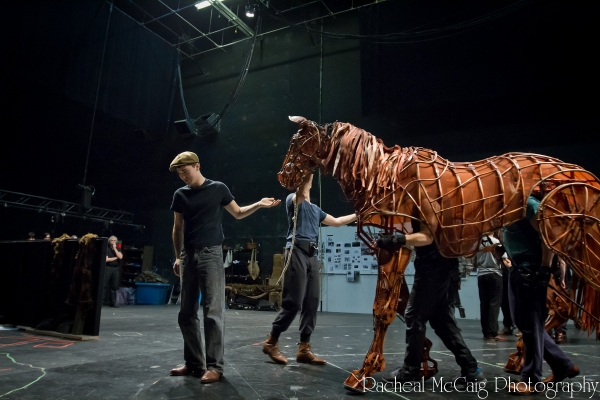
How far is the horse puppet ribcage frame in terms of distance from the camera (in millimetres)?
2729

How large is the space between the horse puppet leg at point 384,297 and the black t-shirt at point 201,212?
50.7 inches

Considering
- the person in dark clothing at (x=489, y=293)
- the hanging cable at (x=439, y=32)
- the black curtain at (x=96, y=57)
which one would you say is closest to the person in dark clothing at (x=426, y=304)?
the person in dark clothing at (x=489, y=293)

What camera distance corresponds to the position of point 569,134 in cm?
812

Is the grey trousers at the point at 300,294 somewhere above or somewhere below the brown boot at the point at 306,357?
above

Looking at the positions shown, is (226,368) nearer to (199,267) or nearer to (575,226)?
(199,267)

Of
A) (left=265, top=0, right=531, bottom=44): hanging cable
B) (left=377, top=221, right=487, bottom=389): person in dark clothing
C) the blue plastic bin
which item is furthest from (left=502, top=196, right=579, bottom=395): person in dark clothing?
the blue plastic bin

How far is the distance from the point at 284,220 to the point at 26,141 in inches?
269

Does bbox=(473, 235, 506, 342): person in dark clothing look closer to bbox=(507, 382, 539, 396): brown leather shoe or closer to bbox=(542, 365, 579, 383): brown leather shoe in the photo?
bbox=(542, 365, 579, 383): brown leather shoe

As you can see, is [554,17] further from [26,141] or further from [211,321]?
[26,141]

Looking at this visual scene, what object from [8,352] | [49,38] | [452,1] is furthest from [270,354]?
Answer: [49,38]

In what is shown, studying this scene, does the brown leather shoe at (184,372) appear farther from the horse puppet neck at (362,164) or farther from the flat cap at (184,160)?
the horse puppet neck at (362,164)

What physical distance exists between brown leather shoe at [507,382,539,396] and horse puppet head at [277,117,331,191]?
6.54 feet

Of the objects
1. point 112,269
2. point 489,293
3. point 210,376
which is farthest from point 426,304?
point 112,269

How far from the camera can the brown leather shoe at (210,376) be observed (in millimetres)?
2910
